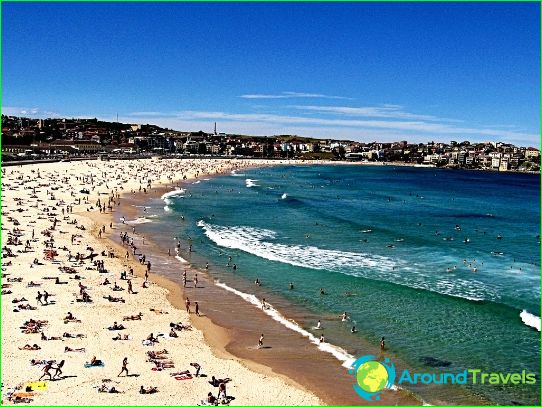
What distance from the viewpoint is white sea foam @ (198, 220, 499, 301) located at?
2744 cm

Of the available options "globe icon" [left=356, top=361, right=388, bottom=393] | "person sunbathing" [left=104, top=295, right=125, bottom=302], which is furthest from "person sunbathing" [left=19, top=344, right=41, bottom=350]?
"globe icon" [left=356, top=361, right=388, bottom=393]

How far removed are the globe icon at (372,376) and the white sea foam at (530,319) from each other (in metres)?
8.62

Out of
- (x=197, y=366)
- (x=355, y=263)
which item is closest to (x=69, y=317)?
(x=197, y=366)

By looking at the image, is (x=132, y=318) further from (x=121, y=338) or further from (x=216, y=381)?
(x=216, y=381)

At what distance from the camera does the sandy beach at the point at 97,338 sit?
15.0 metres

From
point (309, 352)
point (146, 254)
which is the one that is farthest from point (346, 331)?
point (146, 254)

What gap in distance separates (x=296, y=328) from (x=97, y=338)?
769cm

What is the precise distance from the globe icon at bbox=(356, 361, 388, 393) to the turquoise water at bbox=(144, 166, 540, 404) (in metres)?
1.12

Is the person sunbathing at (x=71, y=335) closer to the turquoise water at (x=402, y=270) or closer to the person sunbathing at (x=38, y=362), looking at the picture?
the person sunbathing at (x=38, y=362)

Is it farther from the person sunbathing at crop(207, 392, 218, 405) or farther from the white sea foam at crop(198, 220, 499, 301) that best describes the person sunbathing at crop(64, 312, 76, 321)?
the white sea foam at crop(198, 220, 499, 301)

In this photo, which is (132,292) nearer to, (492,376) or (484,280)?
(492,376)

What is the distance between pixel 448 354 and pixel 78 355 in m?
13.0

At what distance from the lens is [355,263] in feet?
105

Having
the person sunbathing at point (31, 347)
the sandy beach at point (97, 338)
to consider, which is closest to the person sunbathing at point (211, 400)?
the sandy beach at point (97, 338)
